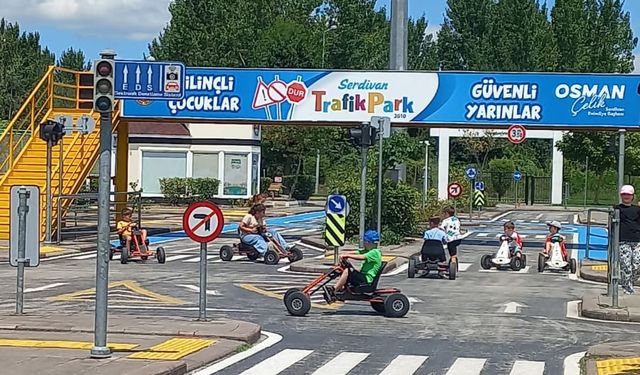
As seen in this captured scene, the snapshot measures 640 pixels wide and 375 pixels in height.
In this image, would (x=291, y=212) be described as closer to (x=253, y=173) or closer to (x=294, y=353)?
(x=253, y=173)

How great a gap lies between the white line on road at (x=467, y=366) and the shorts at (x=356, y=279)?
3.85 m

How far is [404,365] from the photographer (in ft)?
37.3

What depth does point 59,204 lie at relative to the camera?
92.8 feet

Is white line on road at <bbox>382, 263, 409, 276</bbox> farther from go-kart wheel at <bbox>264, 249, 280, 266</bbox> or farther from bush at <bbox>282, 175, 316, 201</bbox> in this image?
bush at <bbox>282, 175, 316, 201</bbox>

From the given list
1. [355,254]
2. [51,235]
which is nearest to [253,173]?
[51,235]

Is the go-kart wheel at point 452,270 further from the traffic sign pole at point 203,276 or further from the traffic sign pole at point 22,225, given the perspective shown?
the traffic sign pole at point 22,225

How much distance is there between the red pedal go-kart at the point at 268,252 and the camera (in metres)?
25.0

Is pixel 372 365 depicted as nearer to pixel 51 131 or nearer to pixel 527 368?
pixel 527 368

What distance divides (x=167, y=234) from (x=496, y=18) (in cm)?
6285

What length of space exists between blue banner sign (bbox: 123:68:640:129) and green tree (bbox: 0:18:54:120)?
5266 centimetres

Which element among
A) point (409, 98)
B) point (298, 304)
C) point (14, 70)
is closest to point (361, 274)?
point (298, 304)

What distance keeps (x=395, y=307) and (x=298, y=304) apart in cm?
→ 136

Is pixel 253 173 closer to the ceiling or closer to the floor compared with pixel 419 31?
closer to the floor

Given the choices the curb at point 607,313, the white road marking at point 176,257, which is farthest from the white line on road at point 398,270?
the curb at point 607,313
